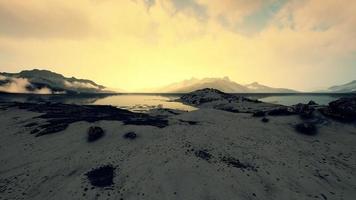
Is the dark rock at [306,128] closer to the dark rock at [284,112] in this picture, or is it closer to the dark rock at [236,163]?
the dark rock at [284,112]

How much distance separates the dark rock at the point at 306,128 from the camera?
121 feet

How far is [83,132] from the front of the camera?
35.3 meters

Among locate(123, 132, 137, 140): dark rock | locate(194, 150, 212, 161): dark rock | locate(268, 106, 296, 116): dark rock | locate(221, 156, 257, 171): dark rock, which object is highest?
locate(268, 106, 296, 116): dark rock

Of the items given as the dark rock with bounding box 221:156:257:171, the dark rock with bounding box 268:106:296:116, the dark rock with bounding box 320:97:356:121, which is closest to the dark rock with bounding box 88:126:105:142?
the dark rock with bounding box 221:156:257:171

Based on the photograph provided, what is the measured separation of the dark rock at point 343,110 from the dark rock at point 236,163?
26015 mm

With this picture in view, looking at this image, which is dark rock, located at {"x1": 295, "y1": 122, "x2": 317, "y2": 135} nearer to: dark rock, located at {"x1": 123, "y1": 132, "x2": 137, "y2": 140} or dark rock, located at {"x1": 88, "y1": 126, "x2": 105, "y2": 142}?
dark rock, located at {"x1": 123, "y1": 132, "x2": 137, "y2": 140}

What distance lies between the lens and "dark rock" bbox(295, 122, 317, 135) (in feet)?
121

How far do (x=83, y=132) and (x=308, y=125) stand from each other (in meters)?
36.6

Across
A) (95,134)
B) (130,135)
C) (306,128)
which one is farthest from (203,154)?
(306,128)

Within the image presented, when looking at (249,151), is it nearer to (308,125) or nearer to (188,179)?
(188,179)

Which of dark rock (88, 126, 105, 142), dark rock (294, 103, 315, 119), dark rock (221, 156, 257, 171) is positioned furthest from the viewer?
dark rock (294, 103, 315, 119)

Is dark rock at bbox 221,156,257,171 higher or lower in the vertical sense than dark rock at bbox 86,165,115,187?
higher

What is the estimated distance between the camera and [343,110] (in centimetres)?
4159

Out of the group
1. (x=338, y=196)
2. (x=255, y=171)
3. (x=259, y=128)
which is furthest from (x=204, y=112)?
(x=338, y=196)
